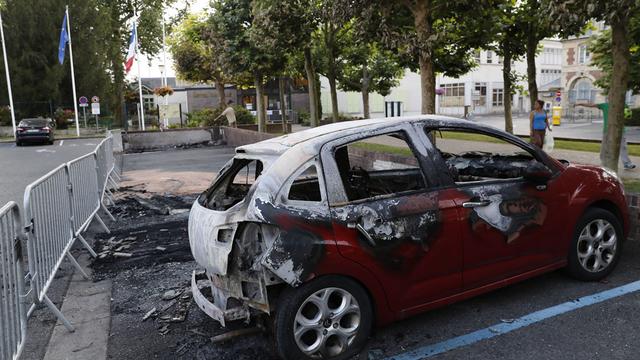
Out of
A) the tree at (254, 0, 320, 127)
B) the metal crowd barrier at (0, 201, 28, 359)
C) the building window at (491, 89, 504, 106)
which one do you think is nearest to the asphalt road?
the metal crowd barrier at (0, 201, 28, 359)

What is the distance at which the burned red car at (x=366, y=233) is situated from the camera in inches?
133

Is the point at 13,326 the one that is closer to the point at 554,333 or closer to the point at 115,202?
the point at 554,333

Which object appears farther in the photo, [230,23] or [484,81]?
[484,81]

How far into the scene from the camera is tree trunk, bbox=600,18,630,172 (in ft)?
22.8

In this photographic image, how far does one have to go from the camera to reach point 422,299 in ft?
12.3

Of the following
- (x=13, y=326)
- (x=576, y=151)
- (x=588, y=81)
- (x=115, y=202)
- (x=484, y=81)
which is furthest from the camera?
(x=484, y=81)

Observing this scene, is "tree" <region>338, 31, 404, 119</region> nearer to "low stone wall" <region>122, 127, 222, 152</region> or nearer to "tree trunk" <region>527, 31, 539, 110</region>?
"low stone wall" <region>122, 127, 222, 152</region>

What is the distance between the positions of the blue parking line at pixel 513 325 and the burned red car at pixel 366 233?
0.25 metres

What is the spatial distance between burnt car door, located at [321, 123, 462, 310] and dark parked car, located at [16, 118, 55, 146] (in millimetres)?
28560

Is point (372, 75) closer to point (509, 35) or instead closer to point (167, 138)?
point (167, 138)

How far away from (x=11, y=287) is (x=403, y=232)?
2.54 meters

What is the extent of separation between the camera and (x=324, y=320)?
342cm

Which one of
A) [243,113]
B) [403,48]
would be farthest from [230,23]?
[403,48]

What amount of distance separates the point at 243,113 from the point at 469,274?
1005 inches
